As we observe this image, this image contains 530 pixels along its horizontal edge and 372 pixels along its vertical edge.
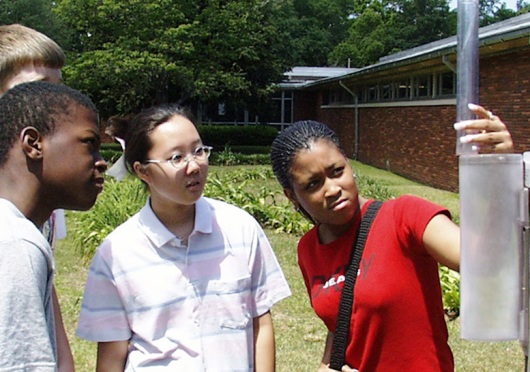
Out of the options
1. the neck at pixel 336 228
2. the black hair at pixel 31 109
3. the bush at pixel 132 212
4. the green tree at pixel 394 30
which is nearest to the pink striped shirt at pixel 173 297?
the neck at pixel 336 228

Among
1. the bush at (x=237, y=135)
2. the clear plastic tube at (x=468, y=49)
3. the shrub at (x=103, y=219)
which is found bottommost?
the shrub at (x=103, y=219)

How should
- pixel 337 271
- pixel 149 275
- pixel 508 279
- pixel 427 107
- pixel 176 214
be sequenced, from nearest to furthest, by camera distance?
pixel 508 279 → pixel 337 271 → pixel 149 275 → pixel 176 214 → pixel 427 107

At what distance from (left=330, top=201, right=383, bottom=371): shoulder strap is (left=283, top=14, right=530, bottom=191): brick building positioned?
983cm

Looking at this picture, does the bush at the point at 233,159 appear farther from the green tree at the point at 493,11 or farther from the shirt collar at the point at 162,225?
the green tree at the point at 493,11

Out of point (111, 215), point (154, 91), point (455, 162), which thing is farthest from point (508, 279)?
point (154, 91)

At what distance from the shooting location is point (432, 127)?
17.7m

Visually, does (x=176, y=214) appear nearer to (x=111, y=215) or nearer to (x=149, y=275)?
(x=149, y=275)

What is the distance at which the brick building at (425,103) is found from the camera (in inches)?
500

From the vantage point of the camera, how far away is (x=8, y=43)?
259 cm

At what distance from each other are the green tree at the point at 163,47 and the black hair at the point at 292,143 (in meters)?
22.2

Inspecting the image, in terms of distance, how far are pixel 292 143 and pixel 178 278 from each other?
604 millimetres

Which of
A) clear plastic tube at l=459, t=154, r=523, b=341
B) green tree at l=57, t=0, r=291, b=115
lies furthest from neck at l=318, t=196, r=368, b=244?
green tree at l=57, t=0, r=291, b=115

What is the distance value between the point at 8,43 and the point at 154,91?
25.3 metres

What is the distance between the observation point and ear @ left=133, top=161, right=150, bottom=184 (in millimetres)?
2521
